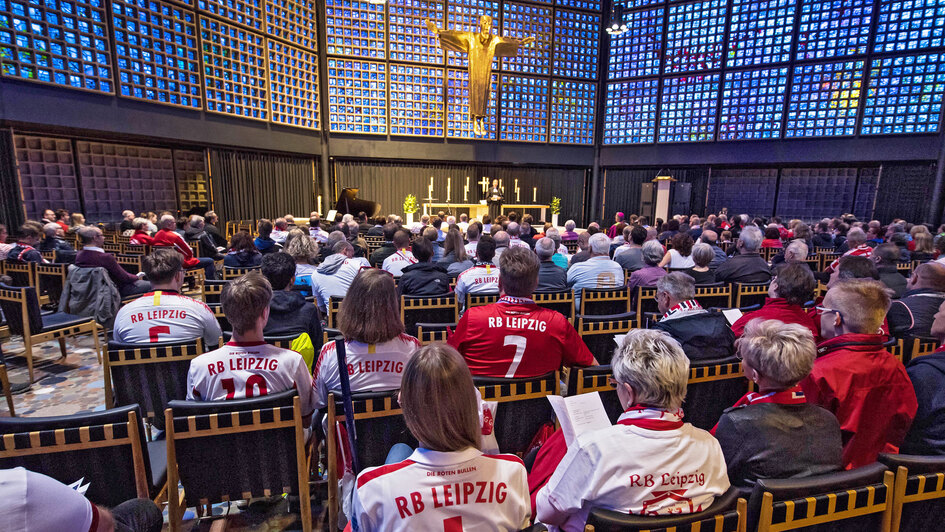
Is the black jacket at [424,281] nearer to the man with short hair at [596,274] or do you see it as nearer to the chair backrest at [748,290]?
the man with short hair at [596,274]

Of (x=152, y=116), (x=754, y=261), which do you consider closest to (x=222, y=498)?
(x=754, y=261)

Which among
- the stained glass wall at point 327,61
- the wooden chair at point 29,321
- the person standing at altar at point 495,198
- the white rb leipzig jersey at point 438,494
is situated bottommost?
the wooden chair at point 29,321

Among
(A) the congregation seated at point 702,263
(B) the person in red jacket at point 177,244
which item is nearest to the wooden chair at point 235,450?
(A) the congregation seated at point 702,263

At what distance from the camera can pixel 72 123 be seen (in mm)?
8766

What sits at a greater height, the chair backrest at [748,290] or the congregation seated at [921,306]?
the congregation seated at [921,306]

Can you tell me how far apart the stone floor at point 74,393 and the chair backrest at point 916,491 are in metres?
2.35

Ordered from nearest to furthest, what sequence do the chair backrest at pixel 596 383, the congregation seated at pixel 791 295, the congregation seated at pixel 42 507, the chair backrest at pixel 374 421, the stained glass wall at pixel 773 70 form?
the congregation seated at pixel 42 507 < the chair backrest at pixel 374 421 < the chair backrest at pixel 596 383 < the congregation seated at pixel 791 295 < the stained glass wall at pixel 773 70

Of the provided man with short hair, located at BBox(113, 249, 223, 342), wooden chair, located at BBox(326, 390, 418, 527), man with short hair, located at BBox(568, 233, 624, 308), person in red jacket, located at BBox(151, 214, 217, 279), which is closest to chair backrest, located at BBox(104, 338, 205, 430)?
man with short hair, located at BBox(113, 249, 223, 342)

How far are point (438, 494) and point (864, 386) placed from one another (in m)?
1.97

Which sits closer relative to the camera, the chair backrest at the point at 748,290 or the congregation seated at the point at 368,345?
the congregation seated at the point at 368,345

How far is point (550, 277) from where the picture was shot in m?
4.52

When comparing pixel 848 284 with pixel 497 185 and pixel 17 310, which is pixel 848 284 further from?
pixel 497 185

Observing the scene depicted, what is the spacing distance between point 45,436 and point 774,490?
91.7 inches

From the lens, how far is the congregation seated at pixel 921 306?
9.81 ft
